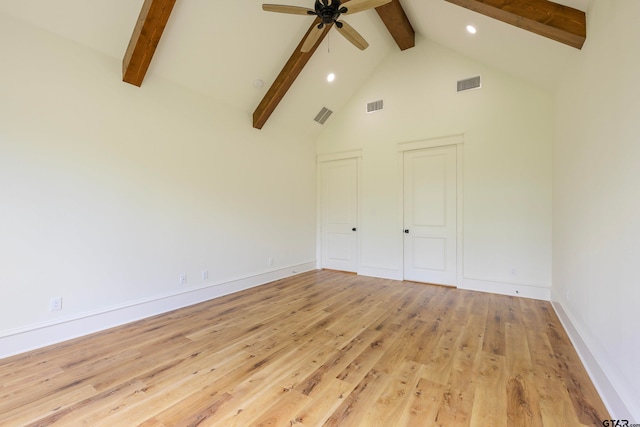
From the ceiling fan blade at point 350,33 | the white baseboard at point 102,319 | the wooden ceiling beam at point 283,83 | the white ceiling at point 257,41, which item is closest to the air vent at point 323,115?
the white ceiling at point 257,41

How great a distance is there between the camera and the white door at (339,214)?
18.8 feet

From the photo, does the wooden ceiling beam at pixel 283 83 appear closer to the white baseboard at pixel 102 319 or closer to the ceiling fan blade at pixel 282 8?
the ceiling fan blade at pixel 282 8

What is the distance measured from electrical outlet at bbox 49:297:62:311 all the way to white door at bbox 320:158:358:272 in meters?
4.26

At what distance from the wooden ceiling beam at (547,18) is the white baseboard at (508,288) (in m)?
3.03

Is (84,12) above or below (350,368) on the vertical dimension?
above

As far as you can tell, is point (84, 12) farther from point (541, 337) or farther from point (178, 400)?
point (541, 337)

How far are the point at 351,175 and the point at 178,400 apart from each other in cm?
466

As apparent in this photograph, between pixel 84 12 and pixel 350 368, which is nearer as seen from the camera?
pixel 350 368

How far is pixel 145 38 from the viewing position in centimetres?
291

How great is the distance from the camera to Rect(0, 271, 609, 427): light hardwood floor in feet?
5.75

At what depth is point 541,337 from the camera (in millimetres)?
2811

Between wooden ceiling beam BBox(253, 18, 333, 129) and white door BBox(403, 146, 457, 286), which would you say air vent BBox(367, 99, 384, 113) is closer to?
white door BBox(403, 146, 457, 286)

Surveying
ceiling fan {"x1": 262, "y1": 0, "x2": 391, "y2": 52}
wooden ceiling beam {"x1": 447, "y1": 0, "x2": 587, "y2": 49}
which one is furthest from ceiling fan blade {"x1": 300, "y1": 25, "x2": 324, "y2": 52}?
wooden ceiling beam {"x1": 447, "y1": 0, "x2": 587, "y2": 49}

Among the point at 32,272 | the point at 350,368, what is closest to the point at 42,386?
the point at 32,272
